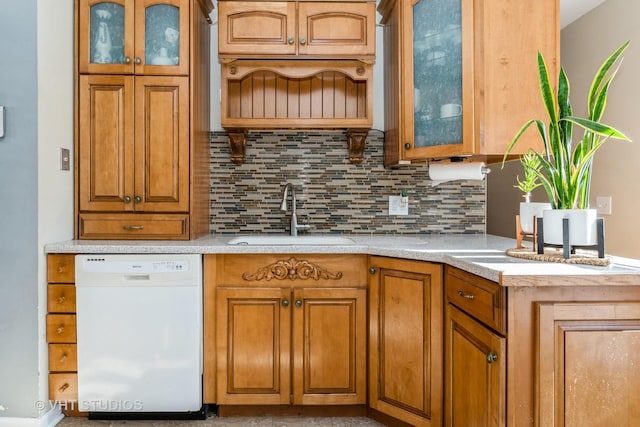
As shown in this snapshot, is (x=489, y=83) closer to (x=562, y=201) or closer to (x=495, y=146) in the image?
(x=495, y=146)

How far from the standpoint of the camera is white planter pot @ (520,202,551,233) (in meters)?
1.58

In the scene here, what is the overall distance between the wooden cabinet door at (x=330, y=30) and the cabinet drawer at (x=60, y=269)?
59.9 inches

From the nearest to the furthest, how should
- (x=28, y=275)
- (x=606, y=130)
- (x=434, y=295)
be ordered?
(x=606, y=130)
(x=434, y=295)
(x=28, y=275)

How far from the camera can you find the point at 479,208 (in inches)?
97.0

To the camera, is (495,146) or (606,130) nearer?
(606,130)

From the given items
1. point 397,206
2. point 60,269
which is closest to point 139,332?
point 60,269

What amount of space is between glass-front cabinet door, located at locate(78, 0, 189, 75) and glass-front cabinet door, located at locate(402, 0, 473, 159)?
1168mm

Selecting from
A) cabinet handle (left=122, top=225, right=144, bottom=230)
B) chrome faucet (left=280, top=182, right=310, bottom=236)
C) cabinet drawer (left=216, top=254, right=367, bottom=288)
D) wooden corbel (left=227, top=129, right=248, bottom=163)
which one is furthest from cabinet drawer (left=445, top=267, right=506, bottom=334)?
cabinet handle (left=122, top=225, right=144, bottom=230)

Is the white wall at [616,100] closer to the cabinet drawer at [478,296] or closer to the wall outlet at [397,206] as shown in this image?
the wall outlet at [397,206]

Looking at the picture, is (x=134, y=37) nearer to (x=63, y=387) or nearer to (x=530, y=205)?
(x=63, y=387)

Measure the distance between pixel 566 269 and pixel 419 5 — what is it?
1461mm

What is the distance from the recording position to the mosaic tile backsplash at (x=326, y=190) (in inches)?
95.6

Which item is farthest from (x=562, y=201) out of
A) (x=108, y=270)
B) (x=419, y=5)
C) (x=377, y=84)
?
(x=108, y=270)

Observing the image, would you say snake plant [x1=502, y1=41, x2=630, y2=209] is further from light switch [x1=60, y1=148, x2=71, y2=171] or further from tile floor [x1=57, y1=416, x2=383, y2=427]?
light switch [x1=60, y1=148, x2=71, y2=171]
